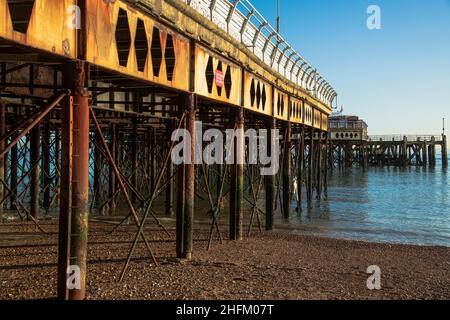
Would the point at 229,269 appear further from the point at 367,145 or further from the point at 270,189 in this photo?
the point at 367,145

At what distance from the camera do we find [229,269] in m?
8.90

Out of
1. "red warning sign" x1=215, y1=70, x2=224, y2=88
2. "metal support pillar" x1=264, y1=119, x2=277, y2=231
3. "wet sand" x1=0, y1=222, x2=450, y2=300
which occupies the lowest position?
"wet sand" x1=0, y1=222, x2=450, y2=300

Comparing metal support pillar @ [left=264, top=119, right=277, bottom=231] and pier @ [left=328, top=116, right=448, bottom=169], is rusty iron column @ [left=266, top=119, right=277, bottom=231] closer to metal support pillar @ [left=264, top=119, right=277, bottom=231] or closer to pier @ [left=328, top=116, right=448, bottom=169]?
metal support pillar @ [left=264, top=119, right=277, bottom=231]

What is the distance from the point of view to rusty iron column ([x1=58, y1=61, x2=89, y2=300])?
18.7ft

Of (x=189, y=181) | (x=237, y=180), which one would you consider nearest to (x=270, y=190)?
(x=237, y=180)

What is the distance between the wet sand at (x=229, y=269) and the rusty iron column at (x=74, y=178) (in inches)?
34.9

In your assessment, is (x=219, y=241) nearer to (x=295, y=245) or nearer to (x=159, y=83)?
(x=295, y=245)

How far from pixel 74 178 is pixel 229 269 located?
4.20m

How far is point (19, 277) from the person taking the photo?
7648 mm

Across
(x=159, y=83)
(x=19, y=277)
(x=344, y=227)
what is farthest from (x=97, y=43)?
(x=344, y=227)

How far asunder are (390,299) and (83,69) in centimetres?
605

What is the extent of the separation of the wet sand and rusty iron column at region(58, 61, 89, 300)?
2.91 feet

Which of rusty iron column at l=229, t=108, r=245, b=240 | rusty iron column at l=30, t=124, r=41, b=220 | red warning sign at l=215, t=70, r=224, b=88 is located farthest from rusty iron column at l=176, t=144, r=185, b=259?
rusty iron column at l=30, t=124, r=41, b=220
